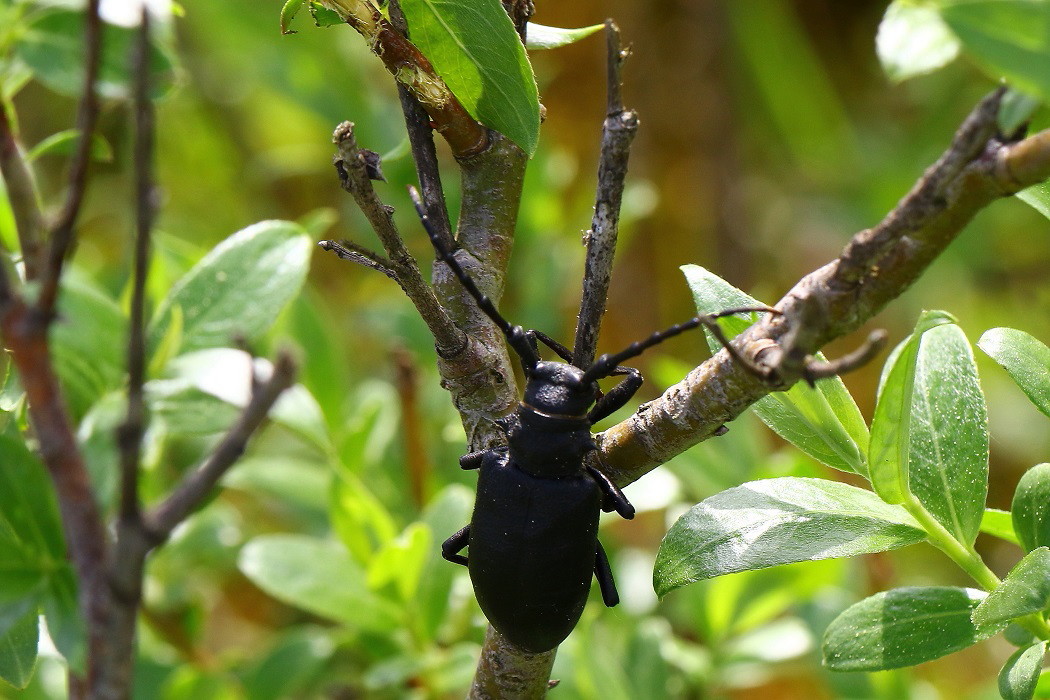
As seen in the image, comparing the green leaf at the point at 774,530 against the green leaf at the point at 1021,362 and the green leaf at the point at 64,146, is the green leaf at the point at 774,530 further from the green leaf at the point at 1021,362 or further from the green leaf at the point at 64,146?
the green leaf at the point at 64,146

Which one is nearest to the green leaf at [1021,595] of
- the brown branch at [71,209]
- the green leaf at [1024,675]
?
the green leaf at [1024,675]

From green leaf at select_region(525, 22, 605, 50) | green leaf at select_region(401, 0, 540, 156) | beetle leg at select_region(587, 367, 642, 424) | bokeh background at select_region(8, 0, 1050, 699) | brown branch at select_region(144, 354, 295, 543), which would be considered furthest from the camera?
bokeh background at select_region(8, 0, 1050, 699)

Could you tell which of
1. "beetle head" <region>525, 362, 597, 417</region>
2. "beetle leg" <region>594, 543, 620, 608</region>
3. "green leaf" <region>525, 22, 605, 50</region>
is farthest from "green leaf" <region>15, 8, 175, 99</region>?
"beetle leg" <region>594, 543, 620, 608</region>

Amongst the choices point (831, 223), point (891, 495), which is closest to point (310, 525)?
point (891, 495)

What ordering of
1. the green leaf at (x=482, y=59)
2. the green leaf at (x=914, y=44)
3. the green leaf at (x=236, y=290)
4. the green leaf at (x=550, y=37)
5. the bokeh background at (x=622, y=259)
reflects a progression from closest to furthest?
the green leaf at (x=914, y=44), the green leaf at (x=482, y=59), the green leaf at (x=550, y=37), the green leaf at (x=236, y=290), the bokeh background at (x=622, y=259)

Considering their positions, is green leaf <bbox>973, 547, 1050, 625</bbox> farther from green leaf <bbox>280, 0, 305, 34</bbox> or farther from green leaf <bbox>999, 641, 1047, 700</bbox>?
green leaf <bbox>280, 0, 305, 34</bbox>
